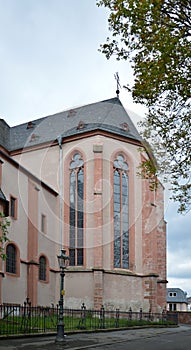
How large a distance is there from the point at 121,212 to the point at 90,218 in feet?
9.19

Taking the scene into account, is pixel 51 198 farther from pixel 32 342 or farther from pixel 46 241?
pixel 32 342

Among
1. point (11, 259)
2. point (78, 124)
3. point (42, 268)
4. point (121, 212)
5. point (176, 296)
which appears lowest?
point (176, 296)

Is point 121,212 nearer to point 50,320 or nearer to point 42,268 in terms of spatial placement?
point 42,268

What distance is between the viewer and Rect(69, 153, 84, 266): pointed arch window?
39.0 metres

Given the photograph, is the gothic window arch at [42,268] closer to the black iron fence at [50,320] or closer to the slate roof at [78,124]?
the black iron fence at [50,320]

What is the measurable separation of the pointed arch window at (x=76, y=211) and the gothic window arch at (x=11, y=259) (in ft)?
21.2

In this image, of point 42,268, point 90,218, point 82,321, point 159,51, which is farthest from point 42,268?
point 159,51

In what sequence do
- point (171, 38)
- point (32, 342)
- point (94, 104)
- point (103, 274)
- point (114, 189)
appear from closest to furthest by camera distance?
point (171, 38) < point (32, 342) < point (103, 274) < point (114, 189) < point (94, 104)

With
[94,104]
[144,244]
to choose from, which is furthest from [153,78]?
[94,104]

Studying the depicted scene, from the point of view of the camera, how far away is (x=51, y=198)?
133 ft

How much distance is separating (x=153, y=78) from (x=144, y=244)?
30.6 m

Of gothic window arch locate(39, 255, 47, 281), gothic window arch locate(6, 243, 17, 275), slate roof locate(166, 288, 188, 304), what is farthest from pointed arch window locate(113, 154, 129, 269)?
slate roof locate(166, 288, 188, 304)

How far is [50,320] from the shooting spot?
24.9m

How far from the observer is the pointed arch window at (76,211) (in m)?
39.0
